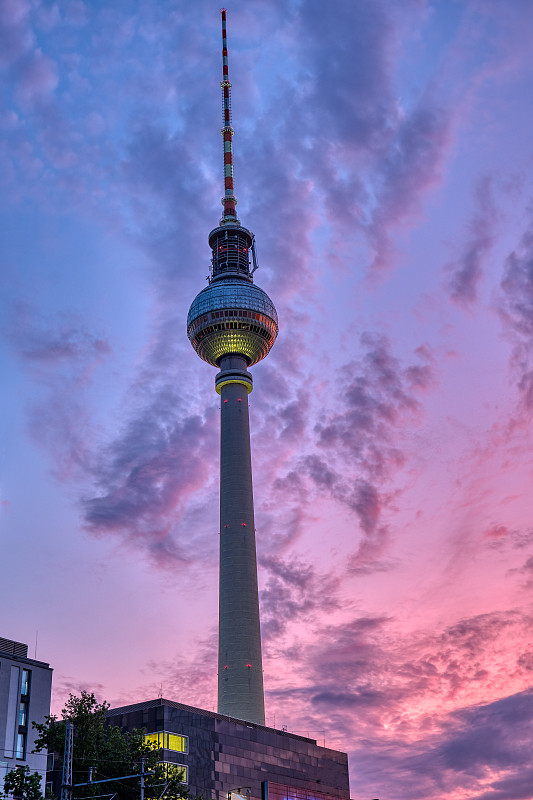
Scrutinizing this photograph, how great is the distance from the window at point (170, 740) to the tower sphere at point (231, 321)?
3221 inches

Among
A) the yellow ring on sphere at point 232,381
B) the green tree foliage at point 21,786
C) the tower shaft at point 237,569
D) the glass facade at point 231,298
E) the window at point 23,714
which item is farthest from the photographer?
the glass facade at point 231,298

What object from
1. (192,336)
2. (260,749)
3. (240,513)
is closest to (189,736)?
(260,749)

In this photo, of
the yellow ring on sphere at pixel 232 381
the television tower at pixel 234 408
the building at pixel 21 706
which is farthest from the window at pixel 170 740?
the yellow ring on sphere at pixel 232 381

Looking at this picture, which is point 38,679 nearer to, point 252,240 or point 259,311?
point 259,311

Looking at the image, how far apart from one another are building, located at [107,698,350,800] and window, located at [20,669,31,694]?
13.7 meters

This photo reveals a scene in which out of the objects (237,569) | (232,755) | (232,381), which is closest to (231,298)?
(232,381)

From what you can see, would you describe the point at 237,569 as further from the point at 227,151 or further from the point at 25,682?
the point at 227,151

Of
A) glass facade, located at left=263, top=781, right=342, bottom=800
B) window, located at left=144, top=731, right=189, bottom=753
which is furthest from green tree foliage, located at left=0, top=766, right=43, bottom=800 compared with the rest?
glass facade, located at left=263, top=781, right=342, bottom=800

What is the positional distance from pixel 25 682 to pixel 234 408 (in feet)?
244

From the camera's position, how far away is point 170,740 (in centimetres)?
9362

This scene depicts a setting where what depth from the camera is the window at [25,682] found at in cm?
8681

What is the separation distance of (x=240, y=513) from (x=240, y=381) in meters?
26.2

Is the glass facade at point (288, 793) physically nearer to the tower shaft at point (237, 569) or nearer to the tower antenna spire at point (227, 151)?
the tower shaft at point (237, 569)

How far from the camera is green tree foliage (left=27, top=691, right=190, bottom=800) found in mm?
67188
